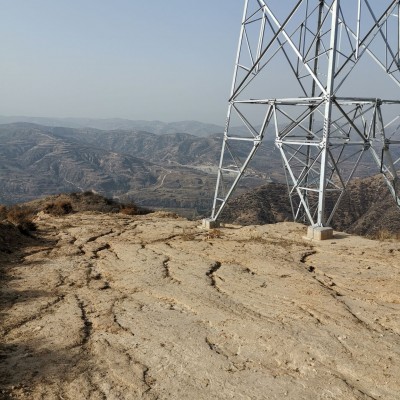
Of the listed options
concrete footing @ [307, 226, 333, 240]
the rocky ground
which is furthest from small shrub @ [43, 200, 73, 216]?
concrete footing @ [307, 226, 333, 240]

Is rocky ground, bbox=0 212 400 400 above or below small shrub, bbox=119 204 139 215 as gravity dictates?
above

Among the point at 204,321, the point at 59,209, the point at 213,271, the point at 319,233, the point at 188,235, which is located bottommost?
the point at 59,209

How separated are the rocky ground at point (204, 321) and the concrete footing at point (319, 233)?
240mm

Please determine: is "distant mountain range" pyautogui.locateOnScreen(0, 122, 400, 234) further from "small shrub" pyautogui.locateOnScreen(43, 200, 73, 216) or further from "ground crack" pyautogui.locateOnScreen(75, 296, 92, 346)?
"ground crack" pyautogui.locateOnScreen(75, 296, 92, 346)

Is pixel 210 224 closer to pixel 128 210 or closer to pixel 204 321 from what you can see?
pixel 204 321

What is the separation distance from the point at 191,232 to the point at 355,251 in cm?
538

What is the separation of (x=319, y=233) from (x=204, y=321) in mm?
5830

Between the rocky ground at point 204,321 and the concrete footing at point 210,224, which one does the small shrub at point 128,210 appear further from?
the rocky ground at point 204,321

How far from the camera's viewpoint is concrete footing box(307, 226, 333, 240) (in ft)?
36.3

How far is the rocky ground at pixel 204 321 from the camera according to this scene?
4.63 m

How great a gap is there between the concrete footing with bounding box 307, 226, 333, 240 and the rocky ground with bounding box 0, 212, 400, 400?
240 millimetres

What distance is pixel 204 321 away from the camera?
6301 mm

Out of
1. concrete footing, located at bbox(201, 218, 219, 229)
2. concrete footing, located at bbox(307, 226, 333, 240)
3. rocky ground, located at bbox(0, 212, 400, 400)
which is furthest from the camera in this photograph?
concrete footing, located at bbox(201, 218, 219, 229)

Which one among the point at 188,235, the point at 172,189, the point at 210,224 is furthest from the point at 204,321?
the point at 172,189
